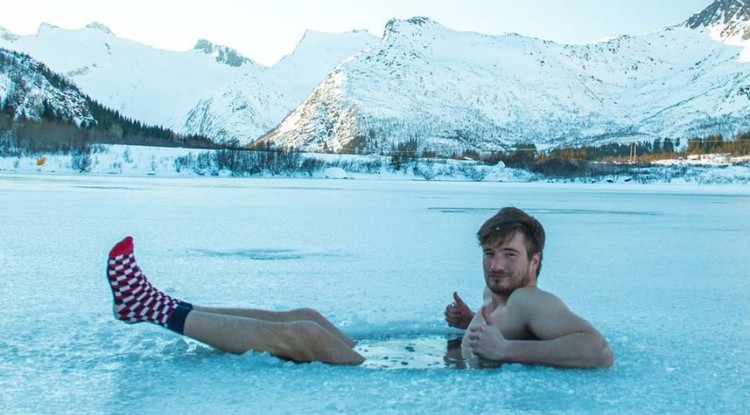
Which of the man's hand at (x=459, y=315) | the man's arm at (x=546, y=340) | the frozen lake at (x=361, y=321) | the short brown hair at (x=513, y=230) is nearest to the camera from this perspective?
the frozen lake at (x=361, y=321)

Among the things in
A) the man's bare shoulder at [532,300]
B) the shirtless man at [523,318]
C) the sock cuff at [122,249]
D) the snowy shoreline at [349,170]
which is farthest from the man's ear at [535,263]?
the snowy shoreline at [349,170]

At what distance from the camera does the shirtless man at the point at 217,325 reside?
404cm

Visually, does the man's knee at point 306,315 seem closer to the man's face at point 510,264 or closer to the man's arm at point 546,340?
the man's arm at point 546,340

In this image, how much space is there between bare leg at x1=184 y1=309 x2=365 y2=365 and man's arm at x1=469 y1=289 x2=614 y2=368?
2.41 ft

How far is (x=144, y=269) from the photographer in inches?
305

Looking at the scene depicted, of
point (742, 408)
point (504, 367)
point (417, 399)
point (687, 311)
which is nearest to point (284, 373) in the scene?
point (417, 399)

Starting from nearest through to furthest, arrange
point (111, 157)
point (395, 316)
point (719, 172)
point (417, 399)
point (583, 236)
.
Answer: point (417, 399) < point (395, 316) < point (583, 236) < point (111, 157) < point (719, 172)

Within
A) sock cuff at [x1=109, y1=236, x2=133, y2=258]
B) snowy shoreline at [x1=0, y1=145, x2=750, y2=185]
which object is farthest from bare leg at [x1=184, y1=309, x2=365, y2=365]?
snowy shoreline at [x1=0, y1=145, x2=750, y2=185]

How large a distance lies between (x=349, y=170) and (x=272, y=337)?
88220 mm

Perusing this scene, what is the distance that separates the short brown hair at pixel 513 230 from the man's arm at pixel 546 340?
10.7 inches

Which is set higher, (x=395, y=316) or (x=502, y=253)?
(x=502, y=253)

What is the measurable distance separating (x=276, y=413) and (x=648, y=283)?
5.32 m

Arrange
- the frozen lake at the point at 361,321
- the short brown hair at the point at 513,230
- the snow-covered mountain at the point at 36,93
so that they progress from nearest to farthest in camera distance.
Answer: the frozen lake at the point at 361,321, the short brown hair at the point at 513,230, the snow-covered mountain at the point at 36,93

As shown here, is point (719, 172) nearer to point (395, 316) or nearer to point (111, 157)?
A: point (111, 157)
